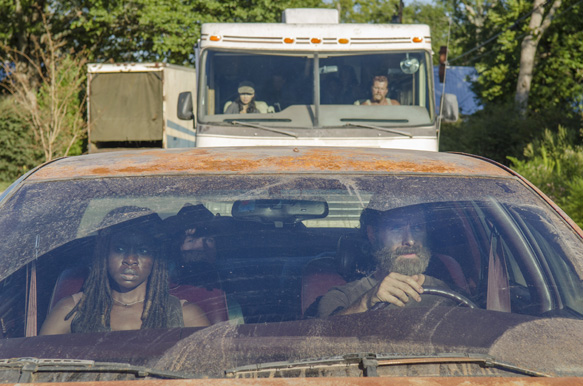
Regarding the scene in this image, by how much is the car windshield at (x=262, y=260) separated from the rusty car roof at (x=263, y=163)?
56 millimetres

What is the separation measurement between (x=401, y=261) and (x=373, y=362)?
2.06 ft

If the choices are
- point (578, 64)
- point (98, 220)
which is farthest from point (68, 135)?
point (98, 220)

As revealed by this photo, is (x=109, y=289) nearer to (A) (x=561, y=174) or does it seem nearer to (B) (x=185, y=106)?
(B) (x=185, y=106)

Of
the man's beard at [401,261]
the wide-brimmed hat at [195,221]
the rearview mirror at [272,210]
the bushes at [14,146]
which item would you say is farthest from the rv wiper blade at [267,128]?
the bushes at [14,146]

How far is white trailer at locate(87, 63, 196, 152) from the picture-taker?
1758 cm

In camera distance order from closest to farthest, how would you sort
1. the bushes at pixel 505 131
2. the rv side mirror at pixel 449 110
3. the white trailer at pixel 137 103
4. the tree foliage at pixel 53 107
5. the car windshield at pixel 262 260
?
the car windshield at pixel 262 260
the rv side mirror at pixel 449 110
the bushes at pixel 505 131
the white trailer at pixel 137 103
the tree foliage at pixel 53 107

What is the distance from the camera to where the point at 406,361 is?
199 centimetres

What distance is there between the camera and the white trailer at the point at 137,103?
17.6m

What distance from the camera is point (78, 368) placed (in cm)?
193

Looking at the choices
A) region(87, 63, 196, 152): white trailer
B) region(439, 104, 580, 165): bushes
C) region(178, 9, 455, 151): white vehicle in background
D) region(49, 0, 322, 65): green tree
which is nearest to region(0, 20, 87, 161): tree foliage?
region(87, 63, 196, 152): white trailer

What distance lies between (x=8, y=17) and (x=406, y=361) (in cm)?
2318

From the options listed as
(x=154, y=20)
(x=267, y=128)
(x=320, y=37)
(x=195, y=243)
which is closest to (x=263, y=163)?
(x=195, y=243)

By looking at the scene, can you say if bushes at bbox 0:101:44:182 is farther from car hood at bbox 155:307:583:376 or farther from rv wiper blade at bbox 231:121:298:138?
car hood at bbox 155:307:583:376

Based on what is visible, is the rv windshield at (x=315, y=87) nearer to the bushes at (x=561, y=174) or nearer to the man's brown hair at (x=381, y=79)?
the man's brown hair at (x=381, y=79)
